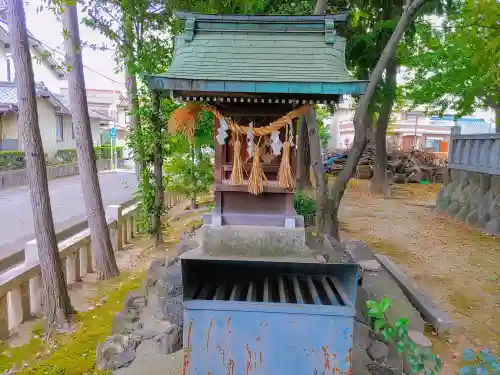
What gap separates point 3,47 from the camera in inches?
994

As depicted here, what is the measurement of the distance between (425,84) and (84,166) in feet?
51.7

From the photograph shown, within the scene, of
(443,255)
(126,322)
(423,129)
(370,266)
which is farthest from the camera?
(423,129)

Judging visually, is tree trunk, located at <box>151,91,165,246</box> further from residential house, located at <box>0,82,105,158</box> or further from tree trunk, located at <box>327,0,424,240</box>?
residential house, located at <box>0,82,105,158</box>

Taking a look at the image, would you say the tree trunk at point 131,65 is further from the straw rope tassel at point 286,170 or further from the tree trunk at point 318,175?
the straw rope tassel at point 286,170

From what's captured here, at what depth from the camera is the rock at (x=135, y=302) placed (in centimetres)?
552

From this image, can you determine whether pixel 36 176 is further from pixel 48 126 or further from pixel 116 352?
pixel 48 126

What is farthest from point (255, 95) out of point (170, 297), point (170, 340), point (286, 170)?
point (170, 340)

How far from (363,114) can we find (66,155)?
26025 millimetres

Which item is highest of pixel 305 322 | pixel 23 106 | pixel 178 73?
pixel 178 73

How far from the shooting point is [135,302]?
5.63m

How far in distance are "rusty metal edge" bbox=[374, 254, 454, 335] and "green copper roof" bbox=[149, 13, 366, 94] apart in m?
3.62

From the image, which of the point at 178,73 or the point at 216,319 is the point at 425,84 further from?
the point at 216,319

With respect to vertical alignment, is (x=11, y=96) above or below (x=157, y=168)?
above

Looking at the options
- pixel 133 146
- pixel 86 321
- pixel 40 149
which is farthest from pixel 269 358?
pixel 133 146
